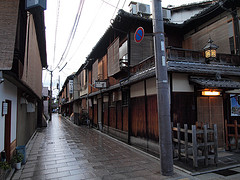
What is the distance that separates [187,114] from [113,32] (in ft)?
29.5

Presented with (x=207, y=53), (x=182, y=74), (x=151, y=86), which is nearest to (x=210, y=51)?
(x=207, y=53)

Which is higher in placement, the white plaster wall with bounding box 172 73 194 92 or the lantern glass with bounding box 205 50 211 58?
the lantern glass with bounding box 205 50 211 58

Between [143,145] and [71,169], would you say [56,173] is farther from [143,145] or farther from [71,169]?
[143,145]

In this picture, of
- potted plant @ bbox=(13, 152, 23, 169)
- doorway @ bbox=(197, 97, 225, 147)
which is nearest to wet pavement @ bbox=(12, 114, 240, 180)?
potted plant @ bbox=(13, 152, 23, 169)

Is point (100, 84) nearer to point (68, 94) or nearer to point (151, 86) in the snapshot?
point (151, 86)

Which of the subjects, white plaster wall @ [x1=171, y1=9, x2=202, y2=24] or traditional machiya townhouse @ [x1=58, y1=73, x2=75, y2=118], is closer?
white plaster wall @ [x1=171, y1=9, x2=202, y2=24]

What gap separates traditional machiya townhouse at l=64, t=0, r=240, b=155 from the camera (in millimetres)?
8273

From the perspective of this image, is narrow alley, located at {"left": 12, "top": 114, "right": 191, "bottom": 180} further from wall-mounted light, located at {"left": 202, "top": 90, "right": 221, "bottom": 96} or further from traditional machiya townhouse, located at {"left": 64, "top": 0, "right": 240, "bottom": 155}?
wall-mounted light, located at {"left": 202, "top": 90, "right": 221, "bottom": 96}

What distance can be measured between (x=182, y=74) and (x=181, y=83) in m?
0.45

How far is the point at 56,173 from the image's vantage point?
20.5 ft

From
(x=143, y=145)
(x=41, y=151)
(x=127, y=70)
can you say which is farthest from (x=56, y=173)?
(x=127, y=70)

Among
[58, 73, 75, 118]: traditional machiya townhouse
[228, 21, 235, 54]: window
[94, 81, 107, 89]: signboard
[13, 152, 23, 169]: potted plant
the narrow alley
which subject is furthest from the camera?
[58, 73, 75, 118]: traditional machiya townhouse

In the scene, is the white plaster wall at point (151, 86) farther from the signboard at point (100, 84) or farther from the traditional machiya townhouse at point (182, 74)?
the signboard at point (100, 84)

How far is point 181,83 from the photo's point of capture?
27.2ft
